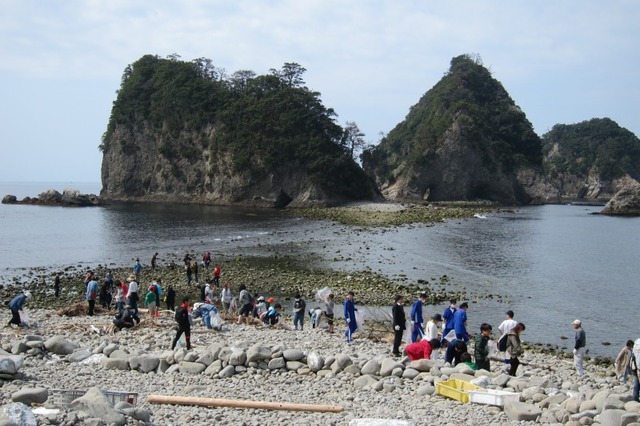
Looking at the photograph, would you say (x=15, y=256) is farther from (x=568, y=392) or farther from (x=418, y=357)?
(x=568, y=392)

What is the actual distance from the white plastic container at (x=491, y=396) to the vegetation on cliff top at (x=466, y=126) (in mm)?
123384

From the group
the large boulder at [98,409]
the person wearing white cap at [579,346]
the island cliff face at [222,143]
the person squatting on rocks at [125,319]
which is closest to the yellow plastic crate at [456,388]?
the person wearing white cap at [579,346]

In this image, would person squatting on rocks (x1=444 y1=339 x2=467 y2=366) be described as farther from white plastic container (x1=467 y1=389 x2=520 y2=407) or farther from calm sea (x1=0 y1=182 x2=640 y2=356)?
calm sea (x1=0 y1=182 x2=640 y2=356)

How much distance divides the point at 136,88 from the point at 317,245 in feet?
306

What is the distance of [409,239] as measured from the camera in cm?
6125

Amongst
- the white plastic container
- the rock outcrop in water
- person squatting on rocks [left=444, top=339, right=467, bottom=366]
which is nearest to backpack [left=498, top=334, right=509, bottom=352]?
person squatting on rocks [left=444, top=339, right=467, bottom=366]

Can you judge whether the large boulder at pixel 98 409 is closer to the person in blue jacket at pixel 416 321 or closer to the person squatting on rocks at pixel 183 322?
the person squatting on rocks at pixel 183 322

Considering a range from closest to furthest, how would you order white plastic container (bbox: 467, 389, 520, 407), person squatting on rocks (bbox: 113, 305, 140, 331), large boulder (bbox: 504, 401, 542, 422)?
large boulder (bbox: 504, 401, 542, 422) < white plastic container (bbox: 467, 389, 520, 407) < person squatting on rocks (bbox: 113, 305, 140, 331)

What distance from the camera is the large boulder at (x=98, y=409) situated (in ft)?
34.8

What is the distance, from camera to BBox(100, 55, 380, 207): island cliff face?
112000mm

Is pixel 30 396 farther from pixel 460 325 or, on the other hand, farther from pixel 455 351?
pixel 460 325

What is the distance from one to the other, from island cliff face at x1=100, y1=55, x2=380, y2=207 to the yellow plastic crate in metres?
93.3

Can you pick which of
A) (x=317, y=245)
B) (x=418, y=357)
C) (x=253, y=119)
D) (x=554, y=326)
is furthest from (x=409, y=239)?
(x=253, y=119)

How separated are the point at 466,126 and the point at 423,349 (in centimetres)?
12913
